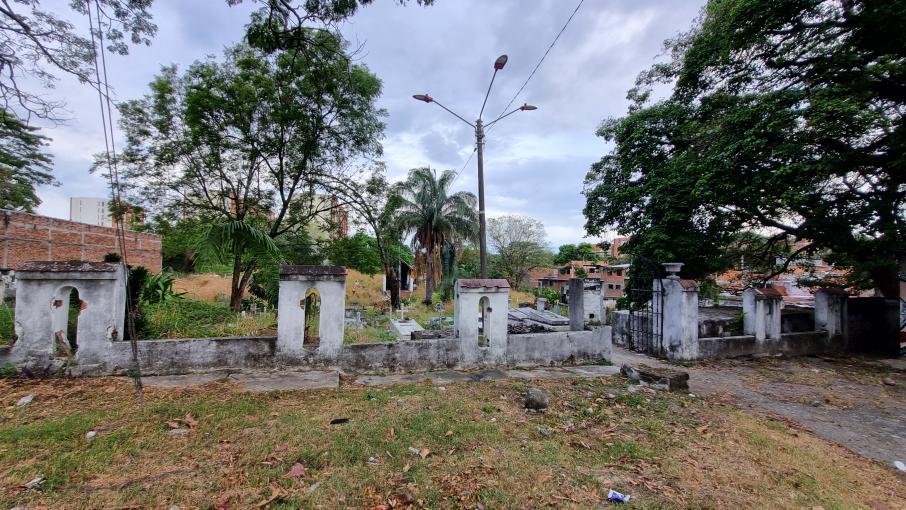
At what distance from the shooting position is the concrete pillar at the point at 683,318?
7723mm

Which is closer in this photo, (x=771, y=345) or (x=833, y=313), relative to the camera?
(x=771, y=345)

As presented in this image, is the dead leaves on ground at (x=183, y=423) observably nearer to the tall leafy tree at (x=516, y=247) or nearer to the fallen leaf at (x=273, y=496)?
the fallen leaf at (x=273, y=496)

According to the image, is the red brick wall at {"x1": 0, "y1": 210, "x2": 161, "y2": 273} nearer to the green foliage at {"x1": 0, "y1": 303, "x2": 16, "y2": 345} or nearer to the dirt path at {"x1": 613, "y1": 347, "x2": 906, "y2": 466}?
the green foliage at {"x1": 0, "y1": 303, "x2": 16, "y2": 345}

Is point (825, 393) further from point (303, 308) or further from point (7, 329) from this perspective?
point (7, 329)

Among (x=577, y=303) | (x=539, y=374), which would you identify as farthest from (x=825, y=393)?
(x=539, y=374)

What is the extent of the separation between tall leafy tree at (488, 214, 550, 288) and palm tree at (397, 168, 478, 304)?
18.1 m

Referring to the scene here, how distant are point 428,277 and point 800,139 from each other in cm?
1414

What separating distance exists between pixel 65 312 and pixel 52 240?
15.8 meters

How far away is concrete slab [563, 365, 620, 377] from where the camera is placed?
607cm

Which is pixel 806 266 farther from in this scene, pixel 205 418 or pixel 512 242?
pixel 512 242

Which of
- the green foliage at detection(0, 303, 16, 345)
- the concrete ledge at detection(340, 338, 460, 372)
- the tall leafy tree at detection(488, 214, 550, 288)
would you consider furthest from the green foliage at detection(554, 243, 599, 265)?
the green foliage at detection(0, 303, 16, 345)

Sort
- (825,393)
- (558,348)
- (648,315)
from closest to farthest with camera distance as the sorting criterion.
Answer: (825,393)
(558,348)
(648,315)

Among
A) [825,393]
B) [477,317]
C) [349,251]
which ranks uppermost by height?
[349,251]

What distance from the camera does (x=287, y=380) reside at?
4930mm
